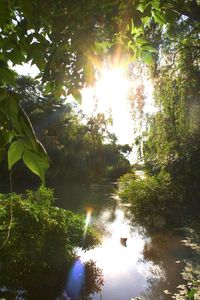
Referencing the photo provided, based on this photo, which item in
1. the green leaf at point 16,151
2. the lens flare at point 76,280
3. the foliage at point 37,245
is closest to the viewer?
the green leaf at point 16,151

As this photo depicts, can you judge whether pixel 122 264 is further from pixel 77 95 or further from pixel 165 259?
pixel 77 95

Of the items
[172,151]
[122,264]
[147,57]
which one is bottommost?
[122,264]

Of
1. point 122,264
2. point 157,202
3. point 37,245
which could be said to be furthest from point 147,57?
point 157,202

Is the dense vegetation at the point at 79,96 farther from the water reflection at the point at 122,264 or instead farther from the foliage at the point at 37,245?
the water reflection at the point at 122,264

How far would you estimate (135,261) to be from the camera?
30.1 feet

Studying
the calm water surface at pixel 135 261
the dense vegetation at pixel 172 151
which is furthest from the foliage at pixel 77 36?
the dense vegetation at pixel 172 151

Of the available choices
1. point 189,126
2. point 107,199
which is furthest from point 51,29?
point 107,199

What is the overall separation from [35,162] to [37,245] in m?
6.18

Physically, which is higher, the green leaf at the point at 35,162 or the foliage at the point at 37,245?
the green leaf at the point at 35,162

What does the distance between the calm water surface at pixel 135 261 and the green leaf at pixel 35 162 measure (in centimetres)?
644

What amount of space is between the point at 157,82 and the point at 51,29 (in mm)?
8176

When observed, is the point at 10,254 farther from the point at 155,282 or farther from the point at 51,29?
the point at 51,29

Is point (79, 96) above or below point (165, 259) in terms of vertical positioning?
above

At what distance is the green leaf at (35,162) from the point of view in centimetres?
120
